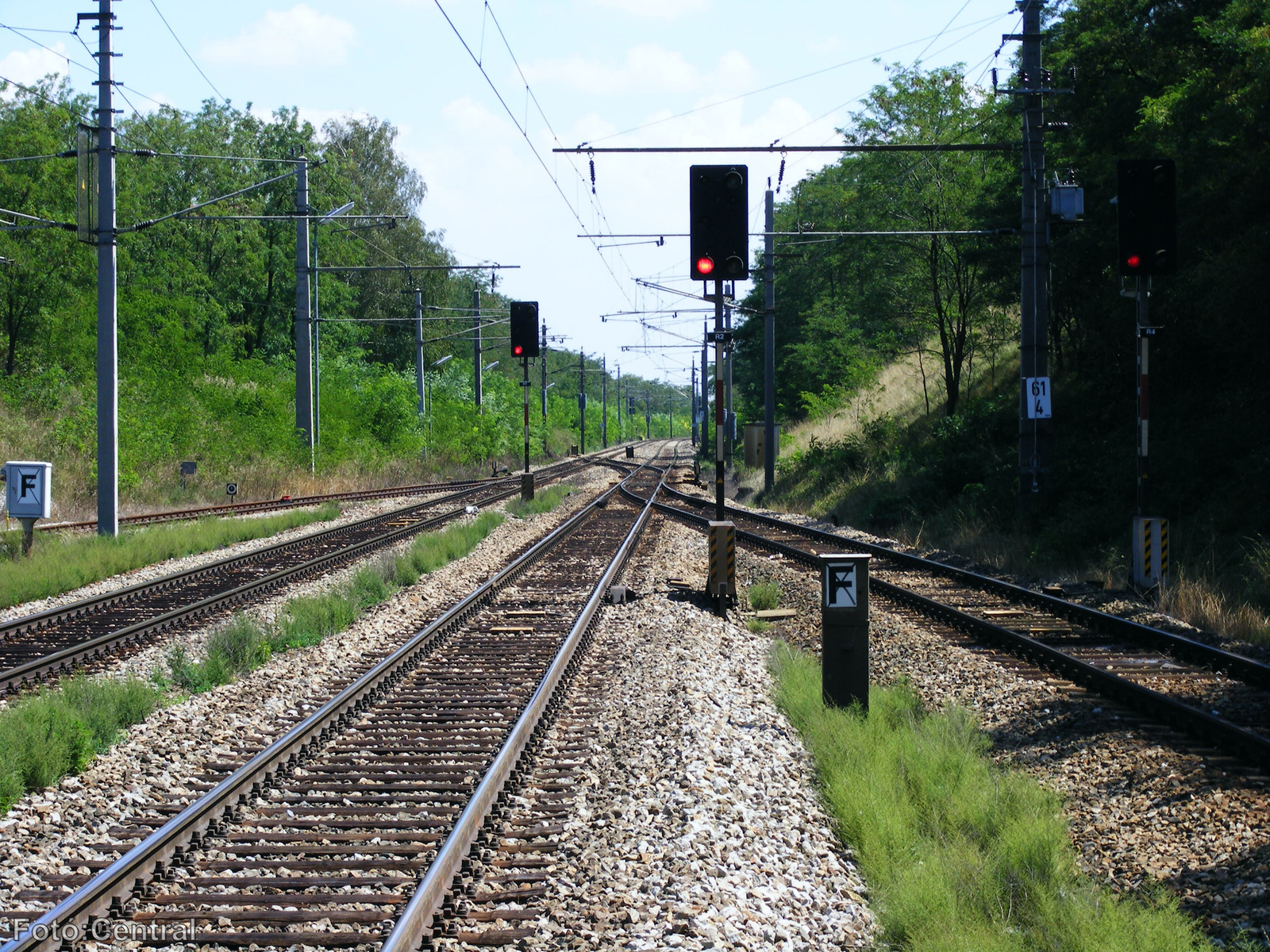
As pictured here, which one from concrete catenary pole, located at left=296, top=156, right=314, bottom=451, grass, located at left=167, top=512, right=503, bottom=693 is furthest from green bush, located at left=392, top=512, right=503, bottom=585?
concrete catenary pole, located at left=296, top=156, right=314, bottom=451

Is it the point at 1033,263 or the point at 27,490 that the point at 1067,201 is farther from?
the point at 27,490

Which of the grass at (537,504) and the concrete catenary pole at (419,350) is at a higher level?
the concrete catenary pole at (419,350)

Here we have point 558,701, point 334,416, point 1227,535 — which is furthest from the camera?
point 334,416

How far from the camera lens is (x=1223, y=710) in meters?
8.77

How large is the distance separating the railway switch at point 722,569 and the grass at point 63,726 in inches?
268

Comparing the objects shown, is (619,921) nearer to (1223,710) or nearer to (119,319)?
(1223,710)

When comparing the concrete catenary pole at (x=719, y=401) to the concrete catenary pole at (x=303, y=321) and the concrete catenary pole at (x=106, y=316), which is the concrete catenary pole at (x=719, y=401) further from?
the concrete catenary pole at (x=303, y=321)

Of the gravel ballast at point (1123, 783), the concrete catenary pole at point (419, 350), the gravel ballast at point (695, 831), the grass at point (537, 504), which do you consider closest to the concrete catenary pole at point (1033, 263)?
the gravel ballast at point (1123, 783)

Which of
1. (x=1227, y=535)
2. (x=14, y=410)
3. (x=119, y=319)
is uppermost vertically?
(x=119, y=319)

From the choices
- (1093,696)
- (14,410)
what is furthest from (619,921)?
(14,410)

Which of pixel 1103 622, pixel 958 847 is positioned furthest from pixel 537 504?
pixel 958 847

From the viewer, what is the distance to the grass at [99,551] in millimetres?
14789

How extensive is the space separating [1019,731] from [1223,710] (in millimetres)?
1732

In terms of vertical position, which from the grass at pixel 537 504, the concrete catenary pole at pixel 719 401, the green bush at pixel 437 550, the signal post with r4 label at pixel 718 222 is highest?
the signal post with r4 label at pixel 718 222
